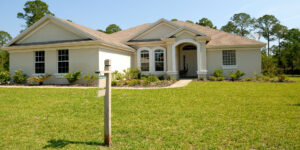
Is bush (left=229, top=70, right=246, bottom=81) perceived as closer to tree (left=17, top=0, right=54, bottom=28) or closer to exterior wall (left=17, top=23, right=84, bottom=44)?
exterior wall (left=17, top=23, right=84, bottom=44)

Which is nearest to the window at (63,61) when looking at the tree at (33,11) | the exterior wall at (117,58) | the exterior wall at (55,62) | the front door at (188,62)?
the exterior wall at (55,62)

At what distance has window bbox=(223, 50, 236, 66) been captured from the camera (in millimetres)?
17344

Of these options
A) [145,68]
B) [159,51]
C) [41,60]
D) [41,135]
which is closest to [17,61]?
[41,60]

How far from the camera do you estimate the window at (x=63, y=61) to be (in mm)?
14633

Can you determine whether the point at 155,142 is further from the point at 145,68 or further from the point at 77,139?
the point at 145,68

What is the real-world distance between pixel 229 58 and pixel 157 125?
1471 centimetres

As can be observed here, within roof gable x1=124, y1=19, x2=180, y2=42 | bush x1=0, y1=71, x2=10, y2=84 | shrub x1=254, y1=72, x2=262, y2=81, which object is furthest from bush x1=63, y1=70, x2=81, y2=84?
shrub x1=254, y1=72, x2=262, y2=81

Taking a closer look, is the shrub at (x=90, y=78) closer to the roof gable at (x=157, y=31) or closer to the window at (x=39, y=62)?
the window at (x=39, y=62)

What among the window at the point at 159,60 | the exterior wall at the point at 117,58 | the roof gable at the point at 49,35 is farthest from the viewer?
the window at the point at 159,60

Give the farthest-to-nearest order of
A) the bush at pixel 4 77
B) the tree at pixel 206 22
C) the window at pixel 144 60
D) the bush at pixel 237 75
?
the tree at pixel 206 22
the window at pixel 144 60
the bush at pixel 237 75
the bush at pixel 4 77

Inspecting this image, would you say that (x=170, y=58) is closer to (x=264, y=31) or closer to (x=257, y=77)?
(x=257, y=77)

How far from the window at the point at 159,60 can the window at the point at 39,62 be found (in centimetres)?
953

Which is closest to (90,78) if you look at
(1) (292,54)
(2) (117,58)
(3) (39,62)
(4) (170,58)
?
(2) (117,58)

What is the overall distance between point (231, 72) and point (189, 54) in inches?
209
